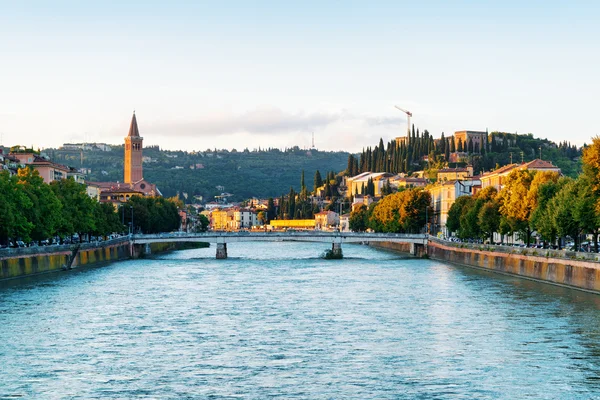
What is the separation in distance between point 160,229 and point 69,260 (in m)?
69.1

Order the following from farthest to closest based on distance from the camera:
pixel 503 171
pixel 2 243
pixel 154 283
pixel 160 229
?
1. pixel 160 229
2. pixel 503 171
3. pixel 2 243
4. pixel 154 283

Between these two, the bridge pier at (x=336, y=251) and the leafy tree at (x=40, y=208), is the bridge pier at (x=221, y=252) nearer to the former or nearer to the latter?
the bridge pier at (x=336, y=251)

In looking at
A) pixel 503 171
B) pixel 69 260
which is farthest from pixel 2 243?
pixel 503 171

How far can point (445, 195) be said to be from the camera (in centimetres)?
15688

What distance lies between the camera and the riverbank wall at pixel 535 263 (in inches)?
2391

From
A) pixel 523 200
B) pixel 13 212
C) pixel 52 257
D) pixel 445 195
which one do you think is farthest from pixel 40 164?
pixel 523 200

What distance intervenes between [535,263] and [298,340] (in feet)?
110

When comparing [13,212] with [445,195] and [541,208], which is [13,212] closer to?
[541,208]

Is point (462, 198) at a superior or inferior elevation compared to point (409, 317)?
superior

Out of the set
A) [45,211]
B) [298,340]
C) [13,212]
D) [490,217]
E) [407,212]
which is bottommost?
[298,340]

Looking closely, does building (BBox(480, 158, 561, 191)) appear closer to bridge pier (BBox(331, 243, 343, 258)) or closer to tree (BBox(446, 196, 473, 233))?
tree (BBox(446, 196, 473, 233))

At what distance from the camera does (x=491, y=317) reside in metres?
49.8

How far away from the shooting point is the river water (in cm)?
3322

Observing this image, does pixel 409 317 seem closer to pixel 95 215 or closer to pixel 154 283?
pixel 154 283
